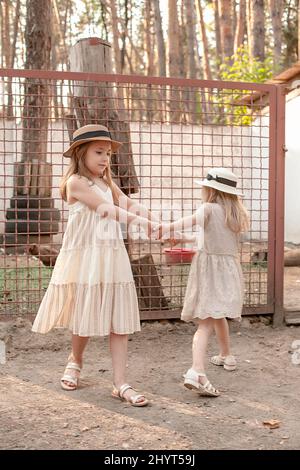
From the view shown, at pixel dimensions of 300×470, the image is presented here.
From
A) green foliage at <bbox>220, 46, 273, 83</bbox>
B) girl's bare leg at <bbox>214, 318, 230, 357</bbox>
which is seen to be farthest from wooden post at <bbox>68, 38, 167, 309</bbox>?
green foliage at <bbox>220, 46, 273, 83</bbox>

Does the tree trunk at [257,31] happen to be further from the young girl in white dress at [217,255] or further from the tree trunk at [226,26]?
the young girl in white dress at [217,255]

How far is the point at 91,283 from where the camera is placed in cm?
359

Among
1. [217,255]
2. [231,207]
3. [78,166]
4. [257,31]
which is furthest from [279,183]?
[257,31]

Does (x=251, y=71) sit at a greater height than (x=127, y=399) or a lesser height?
greater

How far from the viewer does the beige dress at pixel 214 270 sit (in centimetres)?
398

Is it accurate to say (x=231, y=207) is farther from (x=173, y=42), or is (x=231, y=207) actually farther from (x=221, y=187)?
(x=173, y=42)

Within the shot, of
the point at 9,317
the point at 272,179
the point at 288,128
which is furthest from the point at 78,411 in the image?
the point at 288,128

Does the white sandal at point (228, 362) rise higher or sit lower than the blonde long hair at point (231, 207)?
lower

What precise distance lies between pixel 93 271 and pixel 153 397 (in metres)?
0.85

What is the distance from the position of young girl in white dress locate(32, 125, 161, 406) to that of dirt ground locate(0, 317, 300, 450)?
9.4 inches

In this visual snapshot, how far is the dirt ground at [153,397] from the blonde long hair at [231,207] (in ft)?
3.40

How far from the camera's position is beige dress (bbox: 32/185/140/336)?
359cm

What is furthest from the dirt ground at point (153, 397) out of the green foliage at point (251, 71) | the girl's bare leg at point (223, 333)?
the green foliage at point (251, 71)

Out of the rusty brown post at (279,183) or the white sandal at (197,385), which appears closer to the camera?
the white sandal at (197,385)
